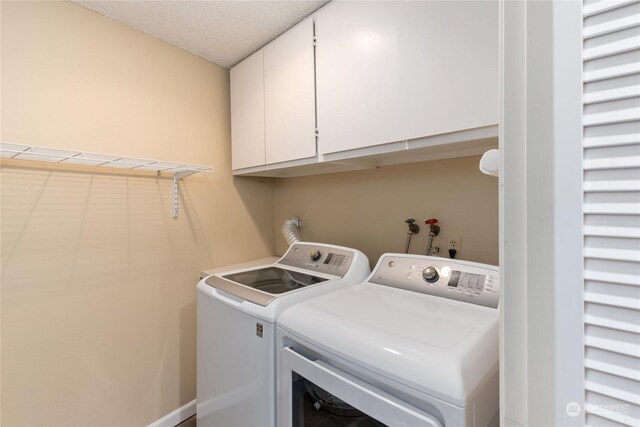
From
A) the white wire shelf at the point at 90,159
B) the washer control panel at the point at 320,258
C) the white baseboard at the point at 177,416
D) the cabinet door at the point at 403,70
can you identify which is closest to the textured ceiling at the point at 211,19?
the cabinet door at the point at 403,70

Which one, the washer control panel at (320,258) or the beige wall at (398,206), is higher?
the beige wall at (398,206)

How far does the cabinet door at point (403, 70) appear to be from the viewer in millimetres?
913

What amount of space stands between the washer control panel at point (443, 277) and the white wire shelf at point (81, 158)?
115 centimetres

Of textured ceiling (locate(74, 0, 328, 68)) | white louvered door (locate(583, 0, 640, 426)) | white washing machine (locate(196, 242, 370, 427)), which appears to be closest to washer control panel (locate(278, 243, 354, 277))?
white washing machine (locate(196, 242, 370, 427))

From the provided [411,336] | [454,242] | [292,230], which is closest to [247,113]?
[292,230]

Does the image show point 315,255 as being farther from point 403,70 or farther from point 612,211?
point 612,211

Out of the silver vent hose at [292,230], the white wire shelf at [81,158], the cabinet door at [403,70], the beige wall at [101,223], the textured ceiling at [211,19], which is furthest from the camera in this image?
the silver vent hose at [292,230]

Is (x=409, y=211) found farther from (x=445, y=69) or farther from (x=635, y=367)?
(x=635, y=367)

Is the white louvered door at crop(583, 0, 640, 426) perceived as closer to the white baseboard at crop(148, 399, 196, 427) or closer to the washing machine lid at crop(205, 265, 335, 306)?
the washing machine lid at crop(205, 265, 335, 306)

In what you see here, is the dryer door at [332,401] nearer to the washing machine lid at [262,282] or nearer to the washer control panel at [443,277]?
the washing machine lid at [262,282]

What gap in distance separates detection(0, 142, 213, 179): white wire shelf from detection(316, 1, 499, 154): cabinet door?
→ 34.3 inches

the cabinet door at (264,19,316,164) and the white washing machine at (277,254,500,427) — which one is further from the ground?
the cabinet door at (264,19,316,164)

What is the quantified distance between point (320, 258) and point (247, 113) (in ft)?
3.47

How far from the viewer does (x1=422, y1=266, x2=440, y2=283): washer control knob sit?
1142 millimetres
